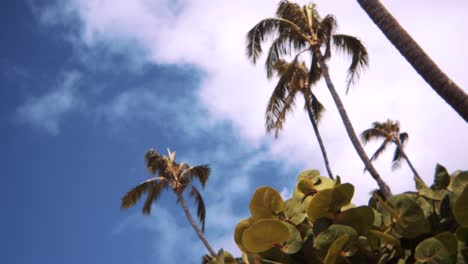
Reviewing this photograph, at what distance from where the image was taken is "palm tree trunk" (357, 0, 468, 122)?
11.2ft

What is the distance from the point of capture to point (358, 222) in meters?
0.91

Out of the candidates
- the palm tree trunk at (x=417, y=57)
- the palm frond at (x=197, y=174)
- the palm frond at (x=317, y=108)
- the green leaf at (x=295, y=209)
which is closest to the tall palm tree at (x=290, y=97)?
the palm frond at (x=317, y=108)

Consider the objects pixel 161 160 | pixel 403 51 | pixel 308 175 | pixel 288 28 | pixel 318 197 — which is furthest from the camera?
pixel 161 160

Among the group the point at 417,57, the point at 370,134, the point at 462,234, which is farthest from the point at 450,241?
the point at 370,134

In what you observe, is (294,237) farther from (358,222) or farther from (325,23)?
(325,23)

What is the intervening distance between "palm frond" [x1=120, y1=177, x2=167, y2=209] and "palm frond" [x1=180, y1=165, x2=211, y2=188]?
199 centimetres

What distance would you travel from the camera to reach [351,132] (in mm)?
12781

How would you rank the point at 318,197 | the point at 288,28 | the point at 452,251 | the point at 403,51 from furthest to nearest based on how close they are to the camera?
the point at 288,28, the point at 403,51, the point at 318,197, the point at 452,251

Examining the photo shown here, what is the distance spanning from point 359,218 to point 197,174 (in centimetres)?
2196

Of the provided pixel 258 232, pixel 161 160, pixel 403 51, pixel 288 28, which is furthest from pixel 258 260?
pixel 161 160

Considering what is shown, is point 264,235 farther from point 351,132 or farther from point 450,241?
point 351,132

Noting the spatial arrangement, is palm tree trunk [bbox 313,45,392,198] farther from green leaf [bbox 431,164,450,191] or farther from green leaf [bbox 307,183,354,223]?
green leaf [bbox 307,183,354,223]

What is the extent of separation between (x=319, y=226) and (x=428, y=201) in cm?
25

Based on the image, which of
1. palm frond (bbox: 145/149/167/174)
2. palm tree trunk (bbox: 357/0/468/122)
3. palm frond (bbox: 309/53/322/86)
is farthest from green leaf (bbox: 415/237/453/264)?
palm frond (bbox: 145/149/167/174)
